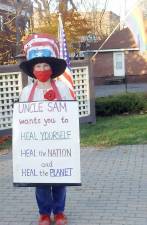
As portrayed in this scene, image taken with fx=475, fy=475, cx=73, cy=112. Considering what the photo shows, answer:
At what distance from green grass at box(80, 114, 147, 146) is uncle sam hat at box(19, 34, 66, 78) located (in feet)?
15.1

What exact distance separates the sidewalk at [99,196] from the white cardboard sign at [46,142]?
59cm

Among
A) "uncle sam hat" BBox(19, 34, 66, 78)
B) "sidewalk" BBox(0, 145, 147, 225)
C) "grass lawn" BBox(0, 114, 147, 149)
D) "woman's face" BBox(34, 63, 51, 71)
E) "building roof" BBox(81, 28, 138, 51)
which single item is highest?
"building roof" BBox(81, 28, 138, 51)

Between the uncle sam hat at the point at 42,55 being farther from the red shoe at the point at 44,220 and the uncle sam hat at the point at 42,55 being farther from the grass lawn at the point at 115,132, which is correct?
the grass lawn at the point at 115,132

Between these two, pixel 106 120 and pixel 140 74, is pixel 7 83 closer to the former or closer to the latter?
pixel 106 120

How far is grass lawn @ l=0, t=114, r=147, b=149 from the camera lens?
935cm

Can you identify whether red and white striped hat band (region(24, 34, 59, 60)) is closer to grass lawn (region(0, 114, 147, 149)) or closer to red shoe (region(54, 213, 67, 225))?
red shoe (region(54, 213, 67, 225))

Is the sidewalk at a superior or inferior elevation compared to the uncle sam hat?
inferior

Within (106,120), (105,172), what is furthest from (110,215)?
(106,120)

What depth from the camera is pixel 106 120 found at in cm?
1278

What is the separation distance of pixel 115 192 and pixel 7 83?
5.88 meters

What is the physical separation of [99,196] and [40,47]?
2069mm

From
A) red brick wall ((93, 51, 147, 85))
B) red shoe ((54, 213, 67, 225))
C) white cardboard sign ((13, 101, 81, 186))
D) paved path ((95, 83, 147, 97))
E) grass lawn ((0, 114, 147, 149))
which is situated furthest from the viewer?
red brick wall ((93, 51, 147, 85))

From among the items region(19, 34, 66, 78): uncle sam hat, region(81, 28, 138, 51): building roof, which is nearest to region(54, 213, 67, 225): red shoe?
region(19, 34, 66, 78): uncle sam hat

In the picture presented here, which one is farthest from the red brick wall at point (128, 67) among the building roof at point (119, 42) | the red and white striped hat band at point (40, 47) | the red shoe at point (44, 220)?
the red shoe at point (44, 220)
